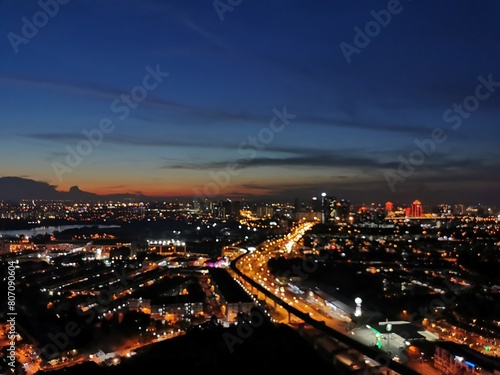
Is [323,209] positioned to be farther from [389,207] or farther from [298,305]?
[298,305]

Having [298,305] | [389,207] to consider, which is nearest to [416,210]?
[389,207]

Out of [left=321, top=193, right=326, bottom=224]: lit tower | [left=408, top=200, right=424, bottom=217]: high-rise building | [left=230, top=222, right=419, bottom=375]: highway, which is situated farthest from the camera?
[left=408, top=200, right=424, bottom=217]: high-rise building

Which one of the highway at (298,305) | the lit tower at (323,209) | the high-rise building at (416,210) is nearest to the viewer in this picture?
the highway at (298,305)

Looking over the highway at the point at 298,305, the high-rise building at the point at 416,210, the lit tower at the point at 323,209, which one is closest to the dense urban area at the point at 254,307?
the highway at the point at 298,305

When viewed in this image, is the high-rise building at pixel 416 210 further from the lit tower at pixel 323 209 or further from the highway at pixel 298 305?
the highway at pixel 298 305

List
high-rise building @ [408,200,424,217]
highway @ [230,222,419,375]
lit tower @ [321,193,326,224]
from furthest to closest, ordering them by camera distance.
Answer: high-rise building @ [408,200,424,217] < lit tower @ [321,193,326,224] < highway @ [230,222,419,375]

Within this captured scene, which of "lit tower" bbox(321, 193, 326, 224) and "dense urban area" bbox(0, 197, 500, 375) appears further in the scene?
"lit tower" bbox(321, 193, 326, 224)

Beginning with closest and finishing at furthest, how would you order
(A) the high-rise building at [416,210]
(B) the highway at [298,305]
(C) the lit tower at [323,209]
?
(B) the highway at [298,305] < (C) the lit tower at [323,209] < (A) the high-rise building at [416,210]

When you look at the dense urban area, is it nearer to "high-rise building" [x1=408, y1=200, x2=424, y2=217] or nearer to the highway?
the highway

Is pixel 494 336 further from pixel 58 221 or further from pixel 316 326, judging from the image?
pixel 58 221

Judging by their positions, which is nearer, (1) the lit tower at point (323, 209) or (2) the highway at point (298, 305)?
(2) the highway at point (298, 305)

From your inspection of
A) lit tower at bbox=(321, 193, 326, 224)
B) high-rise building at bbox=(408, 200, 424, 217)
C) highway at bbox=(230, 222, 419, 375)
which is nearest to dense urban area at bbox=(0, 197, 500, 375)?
highway at bbox=(230, 222, 419, 375)
